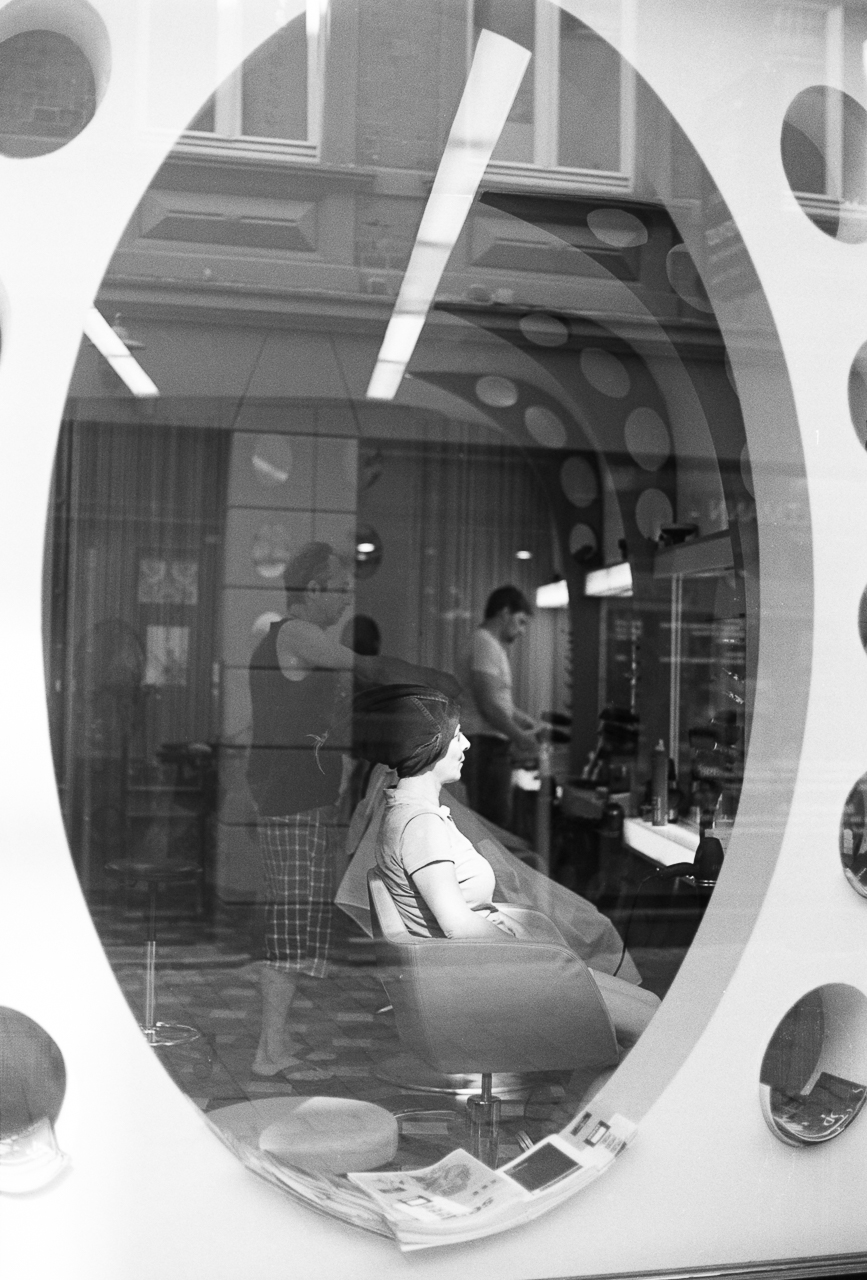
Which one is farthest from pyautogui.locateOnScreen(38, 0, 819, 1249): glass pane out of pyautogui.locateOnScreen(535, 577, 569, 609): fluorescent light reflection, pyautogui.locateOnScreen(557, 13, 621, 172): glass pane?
pyautogui.locateOnScreen(535, 577, 569, 609): fluorescent light reflection

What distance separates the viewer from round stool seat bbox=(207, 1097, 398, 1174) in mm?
1921

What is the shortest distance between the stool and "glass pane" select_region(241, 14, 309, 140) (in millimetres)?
1390

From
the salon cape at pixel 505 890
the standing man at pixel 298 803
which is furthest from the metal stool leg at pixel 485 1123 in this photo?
the standing man at pixel 298 803

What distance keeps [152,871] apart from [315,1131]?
202cm

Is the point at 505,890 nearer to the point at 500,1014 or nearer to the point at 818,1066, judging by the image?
the point at 500,1014

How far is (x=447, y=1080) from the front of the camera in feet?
7.88

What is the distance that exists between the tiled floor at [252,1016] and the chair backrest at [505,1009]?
0.08 metres

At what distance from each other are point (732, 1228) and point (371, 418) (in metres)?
6.60

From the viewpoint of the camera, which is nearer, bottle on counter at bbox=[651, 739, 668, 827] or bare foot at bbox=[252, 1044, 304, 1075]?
bare foot at bbox=[252, 1044, 304, 1075]

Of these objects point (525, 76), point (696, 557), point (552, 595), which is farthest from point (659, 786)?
point (552, 595)

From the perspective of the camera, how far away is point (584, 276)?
3.45 m

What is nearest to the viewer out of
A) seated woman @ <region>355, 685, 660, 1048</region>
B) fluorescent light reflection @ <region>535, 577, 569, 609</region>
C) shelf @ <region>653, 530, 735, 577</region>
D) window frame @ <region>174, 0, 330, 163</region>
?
window frame @ <region>174, 0, 330, 163</region>

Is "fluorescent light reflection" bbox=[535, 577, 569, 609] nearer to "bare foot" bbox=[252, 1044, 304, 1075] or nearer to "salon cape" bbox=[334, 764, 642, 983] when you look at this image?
"salon cape" bbox=[334, 764, 642, 983]

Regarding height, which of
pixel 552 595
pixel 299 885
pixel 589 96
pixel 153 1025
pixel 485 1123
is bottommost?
pixel 485 1123
